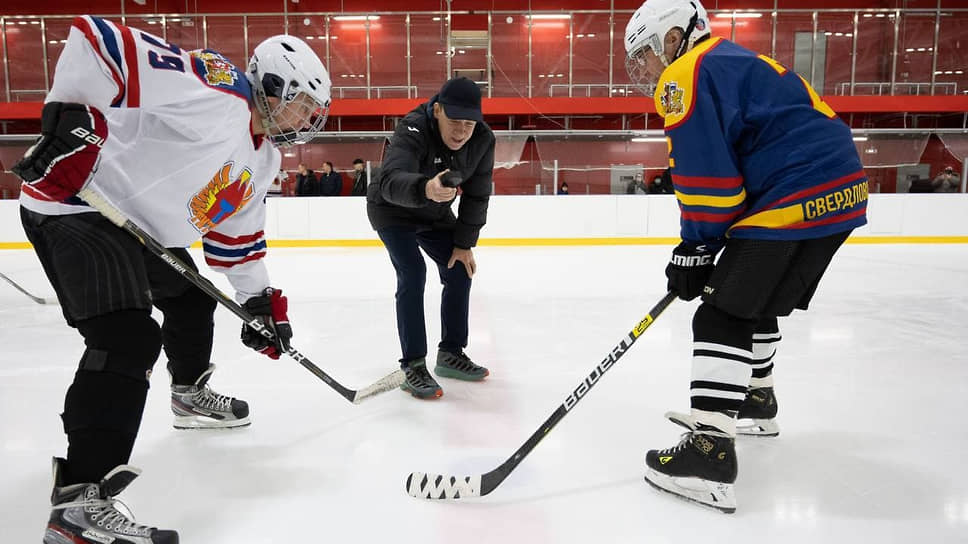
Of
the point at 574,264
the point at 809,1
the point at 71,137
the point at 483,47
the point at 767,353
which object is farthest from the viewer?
the point at 809,1

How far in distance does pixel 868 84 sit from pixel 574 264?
28.8ft

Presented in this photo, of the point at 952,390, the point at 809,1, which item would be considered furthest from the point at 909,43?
the point at 952,390

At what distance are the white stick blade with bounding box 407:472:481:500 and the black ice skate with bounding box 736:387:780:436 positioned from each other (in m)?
0.84

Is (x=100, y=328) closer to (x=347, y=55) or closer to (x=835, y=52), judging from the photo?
(x=347, y=55)

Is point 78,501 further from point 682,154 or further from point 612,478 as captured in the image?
point 682,154

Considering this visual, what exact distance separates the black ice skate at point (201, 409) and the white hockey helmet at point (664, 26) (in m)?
1.54

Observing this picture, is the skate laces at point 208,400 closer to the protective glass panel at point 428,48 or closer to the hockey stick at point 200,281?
the hockey stick at point 200,281

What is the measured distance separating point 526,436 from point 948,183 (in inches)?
313

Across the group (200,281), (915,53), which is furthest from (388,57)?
(200,281)

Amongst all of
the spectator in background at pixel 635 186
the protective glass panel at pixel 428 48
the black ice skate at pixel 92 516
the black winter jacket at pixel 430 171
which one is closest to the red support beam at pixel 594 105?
the protective glass panel at pixel 428 48

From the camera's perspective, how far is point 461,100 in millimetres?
1950

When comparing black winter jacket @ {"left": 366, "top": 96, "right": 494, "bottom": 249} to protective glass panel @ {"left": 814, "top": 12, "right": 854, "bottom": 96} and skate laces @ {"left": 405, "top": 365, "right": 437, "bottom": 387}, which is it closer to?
skate laces @ {"left": 405, "top": 365, "right": 437, "bottom": 387}

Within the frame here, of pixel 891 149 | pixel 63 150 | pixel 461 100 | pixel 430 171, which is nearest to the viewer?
pixel 63 150

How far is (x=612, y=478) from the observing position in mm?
1535
